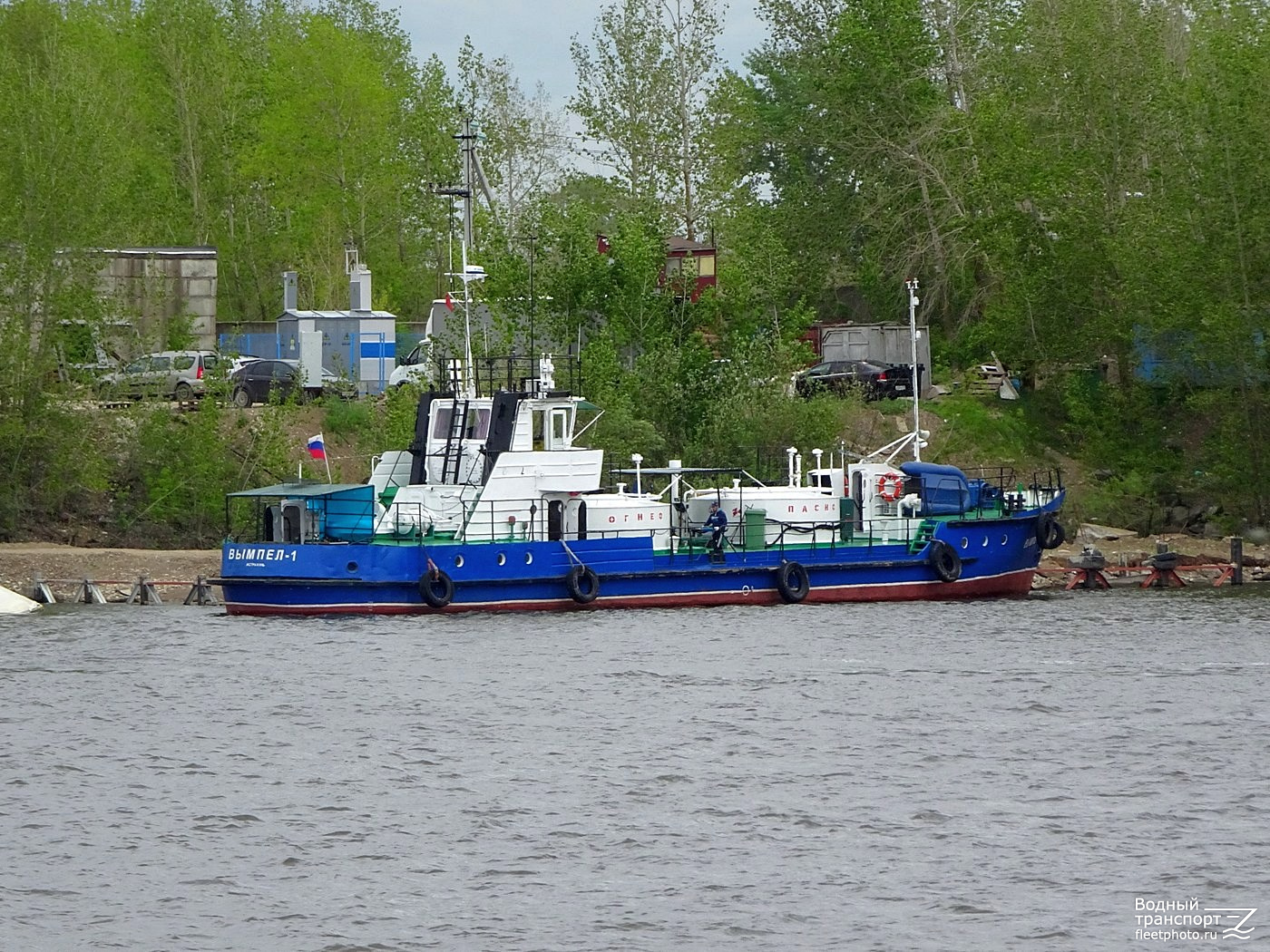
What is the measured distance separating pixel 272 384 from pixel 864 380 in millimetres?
17127

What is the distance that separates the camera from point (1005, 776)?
23594mm

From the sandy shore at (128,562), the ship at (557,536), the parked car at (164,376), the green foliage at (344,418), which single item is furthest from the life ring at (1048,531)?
the parked car at (164,376)

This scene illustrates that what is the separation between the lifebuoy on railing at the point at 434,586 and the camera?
35.8 m

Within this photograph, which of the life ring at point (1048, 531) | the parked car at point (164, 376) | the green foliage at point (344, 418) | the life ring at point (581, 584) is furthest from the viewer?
the green foliage at point (344, 418)

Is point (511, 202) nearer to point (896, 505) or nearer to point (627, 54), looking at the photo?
point (627, 54)

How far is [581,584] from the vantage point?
3659cm

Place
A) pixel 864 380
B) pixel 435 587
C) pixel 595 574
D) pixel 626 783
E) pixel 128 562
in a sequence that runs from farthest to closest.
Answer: pixel 864 380 → pixel 128 562 → pixel 595 574 → pixel 435 587 → pixel 626 783

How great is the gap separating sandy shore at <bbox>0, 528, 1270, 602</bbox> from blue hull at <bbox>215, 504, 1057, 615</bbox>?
20.7ft

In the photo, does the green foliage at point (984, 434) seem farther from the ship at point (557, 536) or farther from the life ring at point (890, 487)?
the life ring at point (890, 487)

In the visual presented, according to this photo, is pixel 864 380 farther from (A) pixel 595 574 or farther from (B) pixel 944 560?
(A) pixel 595 574

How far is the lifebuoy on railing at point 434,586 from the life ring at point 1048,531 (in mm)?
12752

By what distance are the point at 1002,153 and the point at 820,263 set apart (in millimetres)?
12155

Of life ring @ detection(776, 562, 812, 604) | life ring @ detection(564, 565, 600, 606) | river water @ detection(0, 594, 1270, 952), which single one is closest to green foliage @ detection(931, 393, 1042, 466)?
life ring @ detection(776, 562, 812, 604)

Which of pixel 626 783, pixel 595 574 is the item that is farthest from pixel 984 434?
pixel 626 783
